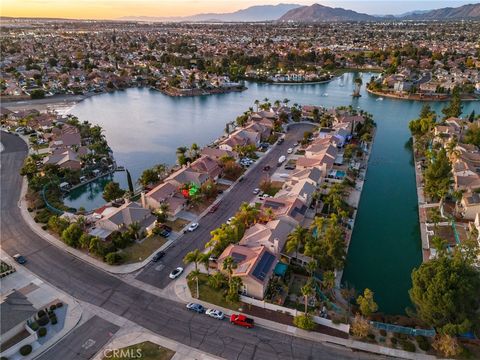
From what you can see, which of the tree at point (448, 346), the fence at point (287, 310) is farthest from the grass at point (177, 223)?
the tree at point (448, 346)

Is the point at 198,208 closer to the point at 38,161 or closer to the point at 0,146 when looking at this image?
the point at 38,161

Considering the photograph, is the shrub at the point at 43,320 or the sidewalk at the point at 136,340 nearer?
the sidewalk at the point at 136,340

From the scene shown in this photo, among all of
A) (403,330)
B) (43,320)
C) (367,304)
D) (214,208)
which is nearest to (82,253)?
(43,320)

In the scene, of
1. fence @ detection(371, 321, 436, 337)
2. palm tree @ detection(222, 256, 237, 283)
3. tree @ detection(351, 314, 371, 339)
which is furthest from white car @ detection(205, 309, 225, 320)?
fence @ detection(371, 321, 436, 337)

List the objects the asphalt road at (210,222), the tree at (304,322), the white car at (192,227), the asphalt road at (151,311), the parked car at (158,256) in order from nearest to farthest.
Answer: the asphalt road at (151,311) → the tree at (304,322) → the asphalt road at (210,222) → the parked car at (158,256) → the white car at (192,227)

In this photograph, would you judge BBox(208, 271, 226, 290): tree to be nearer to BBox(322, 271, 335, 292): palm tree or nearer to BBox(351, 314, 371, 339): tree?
BBox(322, 271, 335, 292): palm tree

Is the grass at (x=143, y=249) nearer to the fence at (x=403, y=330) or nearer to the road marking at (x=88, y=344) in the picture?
the road marking at (x=88, y=344)

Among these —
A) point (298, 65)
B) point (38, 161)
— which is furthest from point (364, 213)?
point (298, 65)
